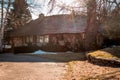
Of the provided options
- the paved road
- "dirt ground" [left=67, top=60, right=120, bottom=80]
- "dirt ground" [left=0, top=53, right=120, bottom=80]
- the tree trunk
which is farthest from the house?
"dirt ground" [left=67, top=60, right=120, bottom=80]

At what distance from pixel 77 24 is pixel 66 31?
2146 millimetres

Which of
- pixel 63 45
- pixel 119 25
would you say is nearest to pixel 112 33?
pixel 119 25

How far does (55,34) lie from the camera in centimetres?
3612

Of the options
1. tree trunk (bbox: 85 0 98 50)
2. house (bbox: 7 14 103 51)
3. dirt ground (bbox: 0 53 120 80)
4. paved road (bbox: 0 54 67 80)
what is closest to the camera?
dirt ground (bbox: 0 53 120 80)

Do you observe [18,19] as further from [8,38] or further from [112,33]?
[112,33]

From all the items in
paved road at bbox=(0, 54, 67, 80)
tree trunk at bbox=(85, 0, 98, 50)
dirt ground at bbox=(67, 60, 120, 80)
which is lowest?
paved road at bbox=(0, 54, 67, 80)

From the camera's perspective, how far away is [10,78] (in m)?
12.1

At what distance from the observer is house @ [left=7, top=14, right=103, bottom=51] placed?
34.6 meters

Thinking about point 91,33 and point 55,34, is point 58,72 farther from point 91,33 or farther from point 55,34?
point 55,34

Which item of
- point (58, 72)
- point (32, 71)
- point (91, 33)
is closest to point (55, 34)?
point (91, 33)

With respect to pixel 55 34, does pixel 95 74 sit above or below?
below

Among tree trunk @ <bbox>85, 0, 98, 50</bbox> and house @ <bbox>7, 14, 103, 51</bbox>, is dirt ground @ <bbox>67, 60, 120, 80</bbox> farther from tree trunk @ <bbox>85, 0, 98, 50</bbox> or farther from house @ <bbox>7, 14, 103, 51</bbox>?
house @ <bbox>7, 14, 103, 51</bbox>

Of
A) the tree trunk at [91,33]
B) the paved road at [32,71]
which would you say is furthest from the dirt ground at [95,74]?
the tree trunk at [91,33]

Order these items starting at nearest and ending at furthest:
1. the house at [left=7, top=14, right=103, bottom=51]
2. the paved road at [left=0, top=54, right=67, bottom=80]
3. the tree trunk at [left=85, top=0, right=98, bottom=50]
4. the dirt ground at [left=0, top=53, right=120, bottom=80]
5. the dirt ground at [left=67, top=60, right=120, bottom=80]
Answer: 1. the dirt ground at [left=67, top=60, right=120, bottom=80]
2. the dirt ground at [left=0, top=53, right=120, bottom=80]
3. the paved road at [left=0, top=54, right=67, bottom=80]
4. the tree trunk at [left=85, top=0, right=98, bottom=50]
5. the house at [left=7, top=14, right=103, bottom=51]
